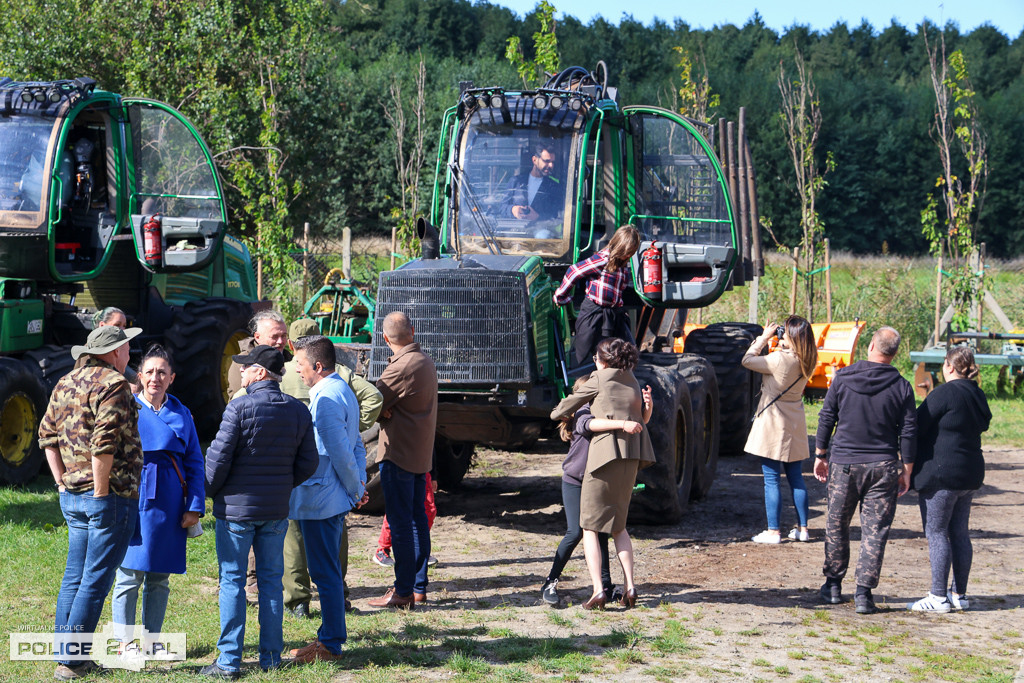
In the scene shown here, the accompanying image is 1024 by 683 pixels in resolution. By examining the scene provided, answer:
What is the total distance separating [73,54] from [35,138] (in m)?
13.0

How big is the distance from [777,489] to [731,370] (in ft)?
9.88

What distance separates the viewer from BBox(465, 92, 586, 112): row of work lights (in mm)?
8984

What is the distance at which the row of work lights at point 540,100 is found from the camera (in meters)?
8.98

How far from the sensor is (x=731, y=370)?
11156 millimetres

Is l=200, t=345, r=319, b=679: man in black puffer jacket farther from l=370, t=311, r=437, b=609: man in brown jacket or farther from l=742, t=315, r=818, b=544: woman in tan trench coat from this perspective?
l=742, t=315, r=818, b=544: woman in tan trench coat

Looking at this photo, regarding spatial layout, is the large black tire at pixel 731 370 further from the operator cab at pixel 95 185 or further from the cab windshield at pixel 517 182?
the operator cab at pixel 95 185

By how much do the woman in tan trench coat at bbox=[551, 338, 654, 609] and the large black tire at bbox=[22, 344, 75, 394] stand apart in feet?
16.2

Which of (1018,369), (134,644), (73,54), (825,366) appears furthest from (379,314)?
(73,54)

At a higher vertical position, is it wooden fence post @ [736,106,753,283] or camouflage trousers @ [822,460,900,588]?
wooden fence post @ [736,106,753,283]

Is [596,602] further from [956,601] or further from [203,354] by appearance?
[203,354]

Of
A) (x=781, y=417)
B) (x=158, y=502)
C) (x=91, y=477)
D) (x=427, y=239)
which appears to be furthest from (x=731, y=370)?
(x=91, y=477)

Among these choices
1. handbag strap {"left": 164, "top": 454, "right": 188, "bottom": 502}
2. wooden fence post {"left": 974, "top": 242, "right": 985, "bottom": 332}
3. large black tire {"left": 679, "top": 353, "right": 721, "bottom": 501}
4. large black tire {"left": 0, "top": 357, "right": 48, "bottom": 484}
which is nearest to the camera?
handbag strap {"left": 164, "top": 454, "right": 188, "bottom": 502}

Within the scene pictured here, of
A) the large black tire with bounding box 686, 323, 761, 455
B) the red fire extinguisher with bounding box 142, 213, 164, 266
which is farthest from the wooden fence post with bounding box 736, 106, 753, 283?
the red fire extinguisher with bounding box 142, 213, 164, 266

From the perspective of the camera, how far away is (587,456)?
669 centimetres
